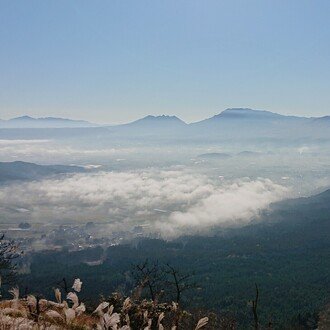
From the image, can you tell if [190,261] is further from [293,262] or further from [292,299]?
[292,299]

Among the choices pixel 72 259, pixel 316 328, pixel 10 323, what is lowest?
pixel 72 259

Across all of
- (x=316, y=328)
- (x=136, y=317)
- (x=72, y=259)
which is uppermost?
(x=136, y=317)

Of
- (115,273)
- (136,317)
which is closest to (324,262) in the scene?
(115,273)

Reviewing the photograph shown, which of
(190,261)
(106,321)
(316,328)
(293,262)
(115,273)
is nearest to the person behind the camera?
(106,321)

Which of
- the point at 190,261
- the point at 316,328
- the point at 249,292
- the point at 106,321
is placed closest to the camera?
the point at 106,321

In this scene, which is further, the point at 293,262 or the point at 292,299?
the point at 293,262

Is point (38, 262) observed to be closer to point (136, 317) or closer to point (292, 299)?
point (292, 299)

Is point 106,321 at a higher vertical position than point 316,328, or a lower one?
higher

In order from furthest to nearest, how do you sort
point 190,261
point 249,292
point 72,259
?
point 72,259, point 190,261, point 249,292

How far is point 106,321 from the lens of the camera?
3764mm

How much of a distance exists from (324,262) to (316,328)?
82.5 meters

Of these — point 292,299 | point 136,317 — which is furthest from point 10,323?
point 292,299

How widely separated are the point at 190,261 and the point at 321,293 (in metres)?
70.3

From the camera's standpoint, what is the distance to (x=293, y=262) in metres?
161
